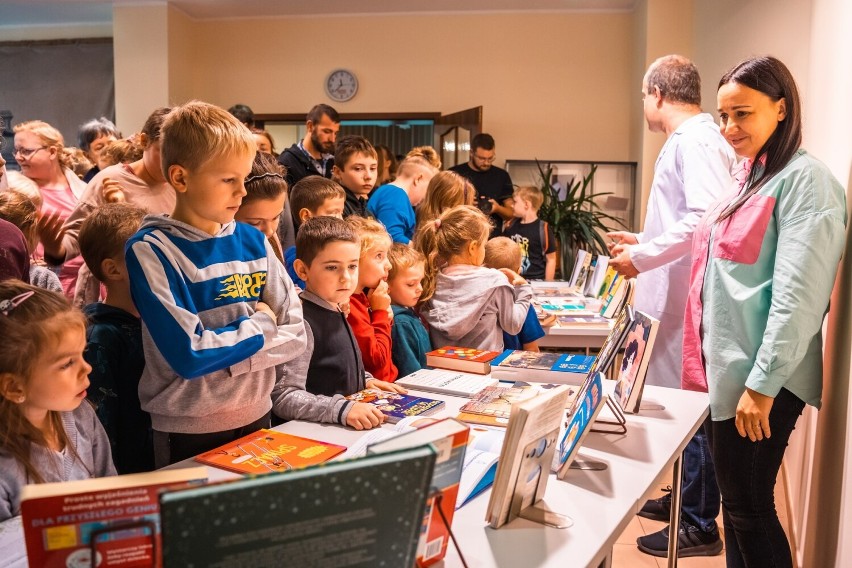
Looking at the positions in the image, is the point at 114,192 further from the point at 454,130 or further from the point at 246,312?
the point at 454,130

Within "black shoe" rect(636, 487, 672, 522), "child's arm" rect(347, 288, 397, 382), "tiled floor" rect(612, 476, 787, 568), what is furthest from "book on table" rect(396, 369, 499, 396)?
"black shoe" rect(636, 487, 672, 522)

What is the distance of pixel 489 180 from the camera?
23.4ft

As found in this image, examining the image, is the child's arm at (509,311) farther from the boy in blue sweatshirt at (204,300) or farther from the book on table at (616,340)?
the boy in blue sweatshirt at (204,300)

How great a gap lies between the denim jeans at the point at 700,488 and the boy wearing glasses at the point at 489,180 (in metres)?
4.21

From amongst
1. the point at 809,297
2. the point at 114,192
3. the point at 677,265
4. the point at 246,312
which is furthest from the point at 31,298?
the point at 677,265

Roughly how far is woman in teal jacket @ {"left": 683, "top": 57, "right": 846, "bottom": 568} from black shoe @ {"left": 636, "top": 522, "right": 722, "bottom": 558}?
0.83 metres

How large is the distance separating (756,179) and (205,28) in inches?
322

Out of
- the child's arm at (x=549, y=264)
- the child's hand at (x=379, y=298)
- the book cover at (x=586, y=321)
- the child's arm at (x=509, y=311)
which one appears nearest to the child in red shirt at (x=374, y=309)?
the child's hand at (x=379, y=298)

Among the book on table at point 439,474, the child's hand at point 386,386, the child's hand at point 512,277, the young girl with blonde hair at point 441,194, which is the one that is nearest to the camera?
the book on table at point 439,474

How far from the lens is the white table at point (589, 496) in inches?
49.4

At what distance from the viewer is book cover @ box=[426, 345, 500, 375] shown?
2.50 meters

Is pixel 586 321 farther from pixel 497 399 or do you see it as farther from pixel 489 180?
pixel 489 180

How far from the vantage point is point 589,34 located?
8297mm

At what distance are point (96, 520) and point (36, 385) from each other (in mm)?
648
